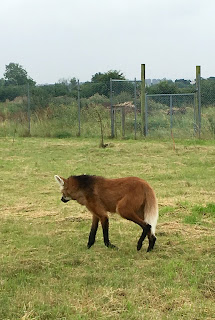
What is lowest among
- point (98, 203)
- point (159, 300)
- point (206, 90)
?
point (159, 300)

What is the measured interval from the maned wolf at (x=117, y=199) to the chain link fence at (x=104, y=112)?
11.1 meters

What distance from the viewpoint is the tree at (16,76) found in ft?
134

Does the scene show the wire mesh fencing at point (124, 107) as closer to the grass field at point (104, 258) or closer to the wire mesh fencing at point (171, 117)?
the wire mesh fencing at point (171, 117)

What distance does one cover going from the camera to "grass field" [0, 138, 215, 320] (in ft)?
12.4

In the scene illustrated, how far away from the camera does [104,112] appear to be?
67.2 ft

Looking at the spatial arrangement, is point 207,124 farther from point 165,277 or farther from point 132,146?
point 165,277

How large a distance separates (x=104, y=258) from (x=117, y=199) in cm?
66

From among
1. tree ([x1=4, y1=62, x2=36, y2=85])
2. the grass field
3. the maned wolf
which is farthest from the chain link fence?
tree ([x1=4, y1=62, x2=36, y2=85])

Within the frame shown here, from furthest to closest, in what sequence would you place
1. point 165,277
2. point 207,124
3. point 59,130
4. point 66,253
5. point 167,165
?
point 59,130 → point 207,124 → point 167,165 → point 66,253 → point 165,277

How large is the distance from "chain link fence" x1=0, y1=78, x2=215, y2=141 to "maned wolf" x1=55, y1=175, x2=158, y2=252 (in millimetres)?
11102

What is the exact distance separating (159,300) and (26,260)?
155cm

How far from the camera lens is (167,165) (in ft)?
37.4

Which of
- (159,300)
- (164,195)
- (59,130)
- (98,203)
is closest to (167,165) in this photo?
(164,195)

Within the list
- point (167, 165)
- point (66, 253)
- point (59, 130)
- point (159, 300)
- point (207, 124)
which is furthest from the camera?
point (59, 130)
